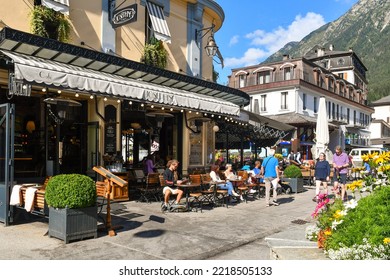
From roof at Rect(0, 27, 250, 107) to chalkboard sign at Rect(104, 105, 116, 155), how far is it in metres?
1.23

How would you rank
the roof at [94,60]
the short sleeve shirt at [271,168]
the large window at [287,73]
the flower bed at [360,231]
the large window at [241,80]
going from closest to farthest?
the flower bed at [360,231]
the roof at [94,60]
the short sleeve shirt at [271,168]
the large window at [287,73]
the large window at [241,80]

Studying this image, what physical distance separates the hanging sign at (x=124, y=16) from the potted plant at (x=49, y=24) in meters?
1.52

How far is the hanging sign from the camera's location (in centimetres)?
1114

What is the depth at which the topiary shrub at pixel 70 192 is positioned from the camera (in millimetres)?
6180

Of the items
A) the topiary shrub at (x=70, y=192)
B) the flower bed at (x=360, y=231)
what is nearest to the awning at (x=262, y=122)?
the topiary shrub at (x=70, y=192)

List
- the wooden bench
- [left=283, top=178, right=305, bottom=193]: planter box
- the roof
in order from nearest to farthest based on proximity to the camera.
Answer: the wooden bench < the roof < [left=283, top=178, right=305, bottom=193]: planter box

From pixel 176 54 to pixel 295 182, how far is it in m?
6.94

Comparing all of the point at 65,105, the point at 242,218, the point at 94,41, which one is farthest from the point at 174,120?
the point at 242,218

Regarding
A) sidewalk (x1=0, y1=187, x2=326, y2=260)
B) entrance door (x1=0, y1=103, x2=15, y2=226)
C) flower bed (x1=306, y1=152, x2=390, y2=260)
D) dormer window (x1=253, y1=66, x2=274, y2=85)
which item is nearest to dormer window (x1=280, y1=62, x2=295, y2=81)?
dormer window (x1=253, y1=66, x2=274, y2=85)

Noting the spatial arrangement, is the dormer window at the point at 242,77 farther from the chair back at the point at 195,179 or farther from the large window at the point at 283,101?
the chair back at the point at 195,179

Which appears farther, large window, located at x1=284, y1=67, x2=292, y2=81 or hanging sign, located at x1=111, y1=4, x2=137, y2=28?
large window, located at x1=284, y1=67, x2=292, y2=81

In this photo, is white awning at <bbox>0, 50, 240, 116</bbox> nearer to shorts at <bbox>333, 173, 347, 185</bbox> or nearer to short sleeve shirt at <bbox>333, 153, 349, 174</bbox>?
short sleeve shirt at <bbox>333, 153, 349, 174</bbox>

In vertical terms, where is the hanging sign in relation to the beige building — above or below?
above
